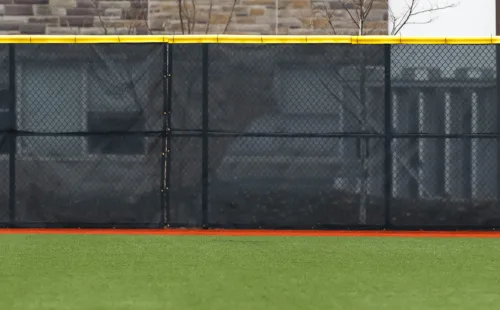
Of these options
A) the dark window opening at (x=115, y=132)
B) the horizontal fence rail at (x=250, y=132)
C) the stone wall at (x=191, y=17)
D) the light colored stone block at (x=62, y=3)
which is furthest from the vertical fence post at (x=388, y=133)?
the light colored stone block at (x=62, y=3)

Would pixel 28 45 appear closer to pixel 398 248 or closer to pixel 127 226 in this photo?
pixel 127 226

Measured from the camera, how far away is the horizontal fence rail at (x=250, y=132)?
1086cm

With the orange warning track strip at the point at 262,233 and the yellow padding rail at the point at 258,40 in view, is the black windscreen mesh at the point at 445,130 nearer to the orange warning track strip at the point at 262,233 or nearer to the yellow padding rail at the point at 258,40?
the yellow padding rail at the point at 258,40

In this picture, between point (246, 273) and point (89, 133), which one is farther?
point (89, 133)

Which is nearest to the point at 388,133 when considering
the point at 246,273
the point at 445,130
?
the point at 445,130

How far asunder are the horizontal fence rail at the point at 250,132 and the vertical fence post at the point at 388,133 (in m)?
0.01

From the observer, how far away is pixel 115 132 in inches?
432

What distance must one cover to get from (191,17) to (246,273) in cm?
961

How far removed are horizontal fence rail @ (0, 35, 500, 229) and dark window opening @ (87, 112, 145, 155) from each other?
0.01m

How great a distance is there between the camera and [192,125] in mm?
10969

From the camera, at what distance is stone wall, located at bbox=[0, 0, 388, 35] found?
654 inches

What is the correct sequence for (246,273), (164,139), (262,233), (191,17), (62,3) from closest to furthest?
1. (246,273)
2. (262,233)
3. (164,139)
4. (191,17)
5. (62,3)

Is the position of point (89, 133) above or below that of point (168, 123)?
below

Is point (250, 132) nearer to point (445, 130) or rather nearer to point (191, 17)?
point (445, 130)
